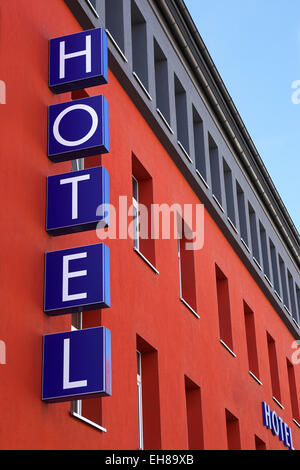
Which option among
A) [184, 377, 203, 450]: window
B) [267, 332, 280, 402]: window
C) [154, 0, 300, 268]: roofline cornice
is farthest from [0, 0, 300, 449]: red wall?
[267, 332, 280, 402]: window

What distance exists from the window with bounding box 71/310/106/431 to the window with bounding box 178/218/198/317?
6069 millimetres

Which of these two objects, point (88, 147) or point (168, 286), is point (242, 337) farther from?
point (88, 147)

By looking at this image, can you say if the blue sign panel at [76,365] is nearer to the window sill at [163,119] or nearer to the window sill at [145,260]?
the window sill at [145,260]

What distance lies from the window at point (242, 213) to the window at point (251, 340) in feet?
6.89

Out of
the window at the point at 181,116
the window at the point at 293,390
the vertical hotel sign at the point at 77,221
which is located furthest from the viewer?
the window at the point at 293,390

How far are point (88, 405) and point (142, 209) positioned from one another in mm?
5879

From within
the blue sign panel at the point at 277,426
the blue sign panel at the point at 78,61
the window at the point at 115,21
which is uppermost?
the window at the point at 115,21

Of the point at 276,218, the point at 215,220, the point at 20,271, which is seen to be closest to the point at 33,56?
the point at 20,271

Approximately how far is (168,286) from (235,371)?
5307mm

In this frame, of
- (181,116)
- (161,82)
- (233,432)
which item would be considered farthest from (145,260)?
(233,432)

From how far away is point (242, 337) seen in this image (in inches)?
973

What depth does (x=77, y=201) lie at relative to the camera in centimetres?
1273

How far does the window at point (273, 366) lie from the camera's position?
29.0 metres

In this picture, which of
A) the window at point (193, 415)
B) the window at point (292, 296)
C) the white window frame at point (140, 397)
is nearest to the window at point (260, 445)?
the window at point (193, 415)
